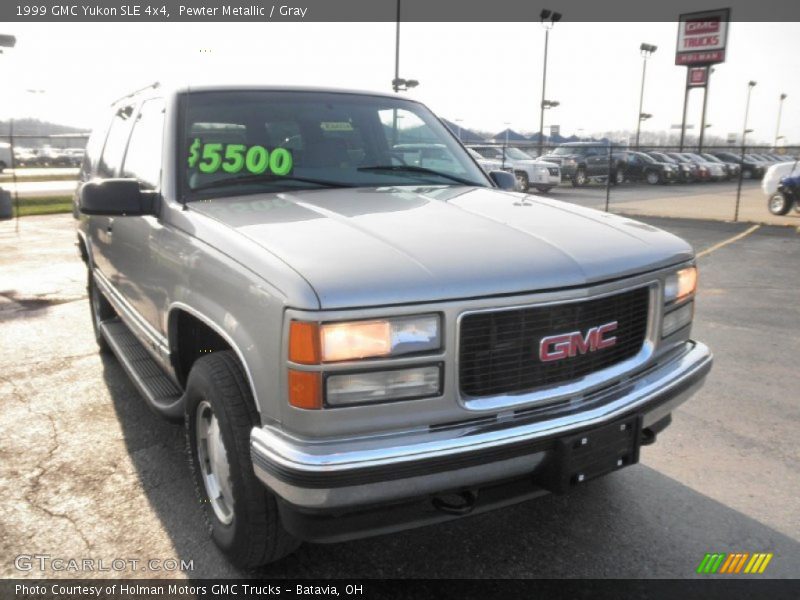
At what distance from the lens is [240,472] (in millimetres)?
2443

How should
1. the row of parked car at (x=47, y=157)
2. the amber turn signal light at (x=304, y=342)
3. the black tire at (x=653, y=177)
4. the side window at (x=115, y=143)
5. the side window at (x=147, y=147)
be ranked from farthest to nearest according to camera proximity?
the row of parked car at (x=47, y=157) → the black tire at (x=653, y=177) → the side window at (x=115, y=143) → the side window at (x=147, y=147) → the amber turn signal light at (x=304, y=342)

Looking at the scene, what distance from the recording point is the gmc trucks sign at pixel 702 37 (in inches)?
1774

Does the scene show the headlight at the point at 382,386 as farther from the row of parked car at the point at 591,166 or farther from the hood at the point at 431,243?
the row of parked car at the point at 591,166

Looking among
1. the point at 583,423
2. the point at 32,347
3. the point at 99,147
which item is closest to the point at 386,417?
the point at 583,423

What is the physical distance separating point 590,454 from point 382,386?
0.79m

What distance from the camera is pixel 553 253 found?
8.14 feet

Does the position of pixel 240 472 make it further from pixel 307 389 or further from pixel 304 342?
pixel 304 342

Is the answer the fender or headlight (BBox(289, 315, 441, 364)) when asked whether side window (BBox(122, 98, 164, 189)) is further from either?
headlight (BBox(289, 315, 441, 364))

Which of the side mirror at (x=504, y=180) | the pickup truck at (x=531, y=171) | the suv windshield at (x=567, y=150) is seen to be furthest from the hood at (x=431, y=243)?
the suv windshield at (x=567, y=150)

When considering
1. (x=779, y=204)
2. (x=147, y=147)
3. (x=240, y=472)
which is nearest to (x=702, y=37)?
(x=779, y=204)

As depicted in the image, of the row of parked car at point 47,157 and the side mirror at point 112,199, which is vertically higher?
the side mirror at point 112,199

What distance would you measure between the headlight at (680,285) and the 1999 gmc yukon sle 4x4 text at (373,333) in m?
0.01

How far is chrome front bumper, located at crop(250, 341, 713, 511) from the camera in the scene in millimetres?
2100

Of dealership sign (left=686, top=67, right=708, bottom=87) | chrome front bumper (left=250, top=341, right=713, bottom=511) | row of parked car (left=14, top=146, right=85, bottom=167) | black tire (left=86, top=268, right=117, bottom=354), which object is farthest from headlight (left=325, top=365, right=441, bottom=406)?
dealership sign (left=686, top=67, right=708, bottom=87)
